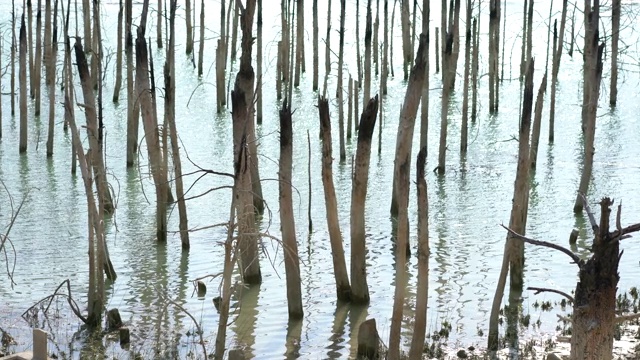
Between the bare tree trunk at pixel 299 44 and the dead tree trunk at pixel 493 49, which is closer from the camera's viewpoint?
the dead tree trunk at pixel 493 49

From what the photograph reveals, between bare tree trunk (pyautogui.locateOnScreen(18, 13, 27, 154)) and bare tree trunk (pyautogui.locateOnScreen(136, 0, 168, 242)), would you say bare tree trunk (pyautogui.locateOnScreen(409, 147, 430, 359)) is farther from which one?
bare tree trunk (pyautogui.locateOnScreen(18, 13, 27, 154))

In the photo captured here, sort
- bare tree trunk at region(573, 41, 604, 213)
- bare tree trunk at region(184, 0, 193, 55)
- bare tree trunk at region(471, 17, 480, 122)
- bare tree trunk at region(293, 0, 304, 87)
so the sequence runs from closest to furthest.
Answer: bare tree trunk at region(573, 41, 604, 213) → bare tree trunk at region(471, 17, 480, 122) → bare tree trunk at region(293, 0, 304, 87) → bare tree trunk at region(184, 0, 193, 55)

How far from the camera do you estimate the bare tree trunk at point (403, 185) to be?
809 cm

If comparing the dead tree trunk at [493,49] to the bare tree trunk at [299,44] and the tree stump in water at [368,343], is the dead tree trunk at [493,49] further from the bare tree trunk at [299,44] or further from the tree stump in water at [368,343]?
the tree stump in water at [368,343]

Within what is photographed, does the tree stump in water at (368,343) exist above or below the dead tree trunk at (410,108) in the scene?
below

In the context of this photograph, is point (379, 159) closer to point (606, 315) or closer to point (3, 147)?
point (3, 147)

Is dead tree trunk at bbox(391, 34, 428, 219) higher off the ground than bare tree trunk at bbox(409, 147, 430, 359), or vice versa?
dead tree trunk at bbox(391, 34, 428, 219)

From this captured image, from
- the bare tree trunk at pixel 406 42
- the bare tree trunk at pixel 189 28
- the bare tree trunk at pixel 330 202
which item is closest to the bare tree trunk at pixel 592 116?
the bare tree trunk at pixel 330 202

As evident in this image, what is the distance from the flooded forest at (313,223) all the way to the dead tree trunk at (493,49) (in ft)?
0.32

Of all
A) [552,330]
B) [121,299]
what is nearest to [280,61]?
[121,299]

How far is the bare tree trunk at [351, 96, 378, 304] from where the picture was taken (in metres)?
9.38

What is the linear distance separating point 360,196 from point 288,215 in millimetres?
645

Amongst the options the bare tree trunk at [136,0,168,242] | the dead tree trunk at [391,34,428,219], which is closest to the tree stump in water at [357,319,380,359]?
the dead tree trunk at [391,34,428,219]

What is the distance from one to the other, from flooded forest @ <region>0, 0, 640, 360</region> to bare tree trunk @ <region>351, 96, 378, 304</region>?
0.07 ft
